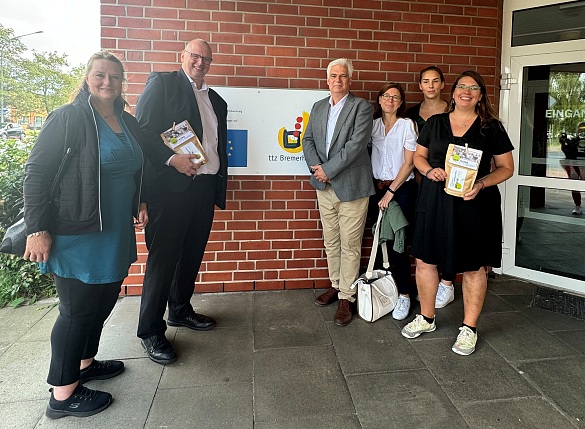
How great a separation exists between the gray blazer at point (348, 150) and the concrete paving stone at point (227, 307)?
4.08ft

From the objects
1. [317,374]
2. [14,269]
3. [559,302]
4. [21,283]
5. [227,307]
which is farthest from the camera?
[14,269]

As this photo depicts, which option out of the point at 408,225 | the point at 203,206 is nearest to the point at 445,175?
the point at 408,225

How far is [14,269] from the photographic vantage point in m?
3.93

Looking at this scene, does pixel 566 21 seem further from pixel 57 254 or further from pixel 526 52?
pixel 57 254

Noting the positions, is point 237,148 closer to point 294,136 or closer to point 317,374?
point 294,136

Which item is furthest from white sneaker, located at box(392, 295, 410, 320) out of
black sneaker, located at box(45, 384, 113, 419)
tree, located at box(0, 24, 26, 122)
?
tree, located at box(0, 24, 26, 122)

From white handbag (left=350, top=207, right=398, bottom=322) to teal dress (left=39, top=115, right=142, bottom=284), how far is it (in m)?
1.80

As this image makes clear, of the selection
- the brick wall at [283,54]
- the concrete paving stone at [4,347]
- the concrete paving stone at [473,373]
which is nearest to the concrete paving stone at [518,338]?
the concrete paving stone at [473,373]

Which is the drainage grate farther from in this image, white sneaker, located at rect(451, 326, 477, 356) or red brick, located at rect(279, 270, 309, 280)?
red brick, located at rect(279, 270, 309, 280)

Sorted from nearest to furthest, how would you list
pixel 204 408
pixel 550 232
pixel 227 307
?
pixel 204 408, pixel 227 307, pixel 550 232

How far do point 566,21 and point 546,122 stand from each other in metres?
0.94

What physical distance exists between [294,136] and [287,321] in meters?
1.64

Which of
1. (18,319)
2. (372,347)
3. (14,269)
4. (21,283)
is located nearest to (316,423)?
(372,347)

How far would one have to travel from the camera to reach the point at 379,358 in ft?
8.84
